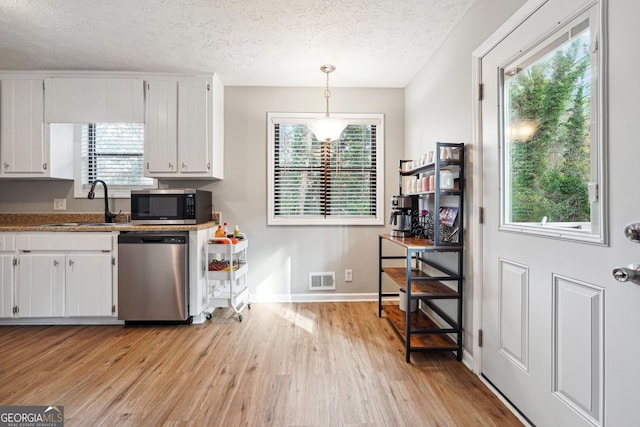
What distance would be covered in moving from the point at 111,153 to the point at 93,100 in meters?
0.57

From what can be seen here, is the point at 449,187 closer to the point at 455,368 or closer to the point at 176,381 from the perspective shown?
the point at 455,368

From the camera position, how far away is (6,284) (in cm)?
273

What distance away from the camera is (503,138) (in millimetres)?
1768

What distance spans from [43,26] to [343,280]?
137 inches

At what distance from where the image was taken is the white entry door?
107 centimetres

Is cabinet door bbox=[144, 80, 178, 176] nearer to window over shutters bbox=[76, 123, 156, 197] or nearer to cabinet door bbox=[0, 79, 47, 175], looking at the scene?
window over shutters bbox=[76, 123, 156, 197]

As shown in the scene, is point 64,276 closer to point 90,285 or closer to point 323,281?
point 90,285

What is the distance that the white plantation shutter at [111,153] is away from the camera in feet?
11.0

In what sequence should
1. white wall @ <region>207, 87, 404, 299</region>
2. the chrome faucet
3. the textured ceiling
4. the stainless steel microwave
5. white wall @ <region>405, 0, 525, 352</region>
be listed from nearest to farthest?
white wall @ <region>405, 0, 525, 352</region>
the textured ceiling
the stainless steel microwave
the chrome faucet
white wall @ <region>207, 87, 404, 299</region>

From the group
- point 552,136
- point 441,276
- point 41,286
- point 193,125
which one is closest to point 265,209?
point 193,125

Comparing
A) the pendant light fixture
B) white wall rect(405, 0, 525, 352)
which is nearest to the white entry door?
white wall rect(405, 0, 525, 352)

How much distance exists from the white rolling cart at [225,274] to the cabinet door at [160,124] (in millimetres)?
1018

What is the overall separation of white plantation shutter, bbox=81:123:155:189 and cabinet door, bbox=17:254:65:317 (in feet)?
3.20

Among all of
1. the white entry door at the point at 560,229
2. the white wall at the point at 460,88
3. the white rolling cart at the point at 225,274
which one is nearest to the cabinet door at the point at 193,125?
the white rolling cart at the point at 225,274
